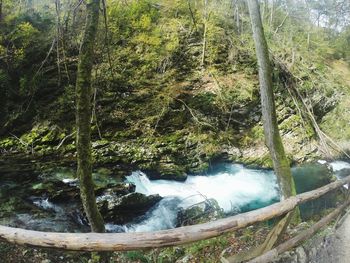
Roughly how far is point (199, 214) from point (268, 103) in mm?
3243

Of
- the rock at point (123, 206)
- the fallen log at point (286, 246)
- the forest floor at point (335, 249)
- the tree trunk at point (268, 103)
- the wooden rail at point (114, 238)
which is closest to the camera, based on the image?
the wooden rail at point (114, 238)

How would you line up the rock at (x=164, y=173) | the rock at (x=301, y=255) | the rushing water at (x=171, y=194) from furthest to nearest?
the rock at (x=164, y=173) → the rushing water at (x=171, y=194) → the rock at (x=301, y=255)

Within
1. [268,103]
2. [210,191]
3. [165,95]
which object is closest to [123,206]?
[210,191]

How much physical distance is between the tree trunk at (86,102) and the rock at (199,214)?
3.83 metres

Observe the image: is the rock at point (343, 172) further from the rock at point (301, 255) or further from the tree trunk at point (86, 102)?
the tree trunk at point (86, 102)

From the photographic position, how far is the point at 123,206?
8188 millimetres

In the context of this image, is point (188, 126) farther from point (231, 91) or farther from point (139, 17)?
point (139, 17)

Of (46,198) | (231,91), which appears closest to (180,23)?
(231,91)

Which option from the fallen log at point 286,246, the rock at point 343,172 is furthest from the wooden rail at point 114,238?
the rock at point 343,172

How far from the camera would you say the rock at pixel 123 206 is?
796 centimetres

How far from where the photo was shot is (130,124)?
1141cm

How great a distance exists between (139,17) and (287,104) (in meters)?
6.65

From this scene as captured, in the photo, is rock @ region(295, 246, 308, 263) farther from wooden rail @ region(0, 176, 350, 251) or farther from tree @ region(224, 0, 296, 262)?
tree @ region(224, 0, 296, 262)

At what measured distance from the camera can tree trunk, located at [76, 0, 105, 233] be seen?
14.7 feet
